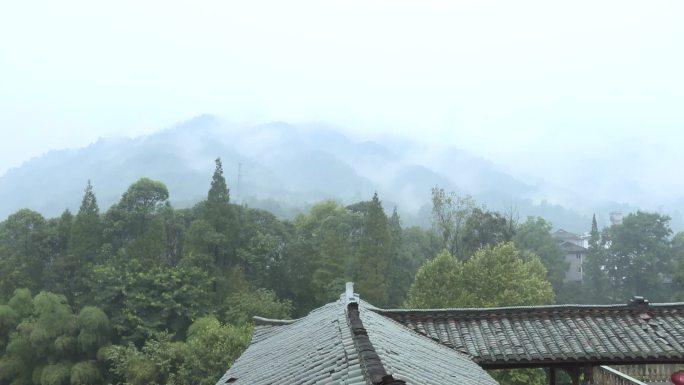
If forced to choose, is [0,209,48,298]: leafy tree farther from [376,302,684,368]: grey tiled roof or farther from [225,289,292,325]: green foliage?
[376,302,684,368]: grey tiled roof

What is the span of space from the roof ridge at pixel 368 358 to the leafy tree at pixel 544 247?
43626 millimetres

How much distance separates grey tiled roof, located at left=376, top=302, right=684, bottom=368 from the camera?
8.72 m

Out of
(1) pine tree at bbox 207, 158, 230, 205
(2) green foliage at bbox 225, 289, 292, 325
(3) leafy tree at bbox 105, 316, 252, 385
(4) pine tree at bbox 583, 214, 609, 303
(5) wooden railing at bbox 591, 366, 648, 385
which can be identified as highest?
(1) pine tree at bbox 207, 158, 230, 205

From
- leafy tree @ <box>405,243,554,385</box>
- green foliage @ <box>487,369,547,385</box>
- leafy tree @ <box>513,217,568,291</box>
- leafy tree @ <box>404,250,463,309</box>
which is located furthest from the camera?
leafy tree @ <box>513,217,568,291</box>

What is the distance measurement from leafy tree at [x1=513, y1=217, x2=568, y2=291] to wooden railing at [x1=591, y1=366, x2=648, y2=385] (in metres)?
39.3

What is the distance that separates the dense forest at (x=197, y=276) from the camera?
2408 centimetres

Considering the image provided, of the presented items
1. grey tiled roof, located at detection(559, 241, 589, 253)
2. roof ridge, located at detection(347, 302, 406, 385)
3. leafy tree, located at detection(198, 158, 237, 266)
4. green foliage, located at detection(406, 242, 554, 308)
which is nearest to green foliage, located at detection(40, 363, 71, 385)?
leafy tree, located at detection(198, 158, 237, 266)

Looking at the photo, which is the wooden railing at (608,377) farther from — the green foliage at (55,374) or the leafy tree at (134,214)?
the leafy tree at (134,214)

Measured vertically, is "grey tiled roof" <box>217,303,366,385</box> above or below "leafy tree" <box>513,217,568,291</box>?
below

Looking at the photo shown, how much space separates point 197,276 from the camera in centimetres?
3167

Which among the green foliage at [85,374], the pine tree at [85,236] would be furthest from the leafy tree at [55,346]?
the pine tree at [85,236]

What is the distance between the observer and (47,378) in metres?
26.9

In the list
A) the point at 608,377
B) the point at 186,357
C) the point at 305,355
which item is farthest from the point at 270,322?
the point at 186,357

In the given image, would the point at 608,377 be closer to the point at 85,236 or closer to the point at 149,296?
the point at 149,296
